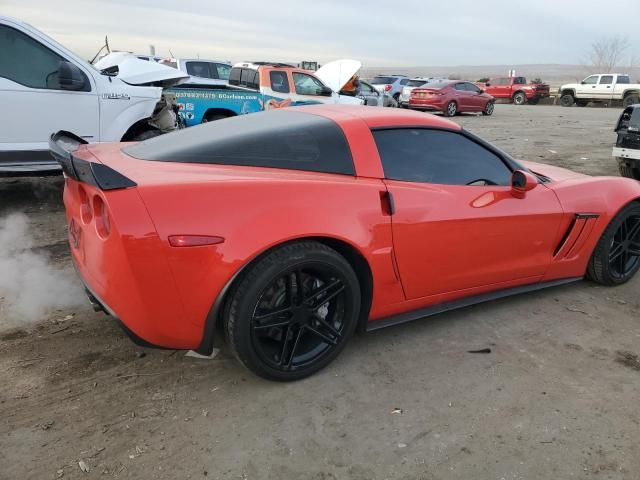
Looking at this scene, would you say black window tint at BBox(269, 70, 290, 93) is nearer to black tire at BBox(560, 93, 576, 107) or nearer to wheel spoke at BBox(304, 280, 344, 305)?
wheel spoke at BBox(304, 280, 344, 305)

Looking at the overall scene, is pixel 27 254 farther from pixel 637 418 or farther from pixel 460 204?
pixel 637 418

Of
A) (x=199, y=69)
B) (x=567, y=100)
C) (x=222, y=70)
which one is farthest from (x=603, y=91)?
(x=199, y=69)

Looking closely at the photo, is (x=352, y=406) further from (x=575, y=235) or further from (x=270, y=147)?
(x=575, y=235)

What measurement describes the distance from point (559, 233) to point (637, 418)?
1.38 metres

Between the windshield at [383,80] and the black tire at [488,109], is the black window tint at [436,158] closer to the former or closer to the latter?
the black tire at [488,109]

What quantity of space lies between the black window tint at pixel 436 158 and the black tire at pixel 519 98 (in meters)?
30.4

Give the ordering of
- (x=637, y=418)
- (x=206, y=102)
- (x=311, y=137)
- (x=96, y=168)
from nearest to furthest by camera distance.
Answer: (x=96, y=168) < (x=637, y=418) < (x=311, y=137) < (x=206, y=102)

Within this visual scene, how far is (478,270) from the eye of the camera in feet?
10.5

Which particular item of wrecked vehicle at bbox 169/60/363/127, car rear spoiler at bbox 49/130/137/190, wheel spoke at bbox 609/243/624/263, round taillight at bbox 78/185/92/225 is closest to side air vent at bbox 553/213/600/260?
wheel spoke at bbox 609/243/624/263

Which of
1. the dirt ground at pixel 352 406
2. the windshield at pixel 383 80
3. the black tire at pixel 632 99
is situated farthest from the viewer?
the black tire at pixel 632 99

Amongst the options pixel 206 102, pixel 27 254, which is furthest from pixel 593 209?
pixel 206 102

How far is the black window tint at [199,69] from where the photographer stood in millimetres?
13625

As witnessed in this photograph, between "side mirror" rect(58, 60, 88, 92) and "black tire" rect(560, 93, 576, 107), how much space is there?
2918cm

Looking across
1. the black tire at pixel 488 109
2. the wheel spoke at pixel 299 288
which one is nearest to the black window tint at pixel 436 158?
the wheel spoke at pixel 299 288
